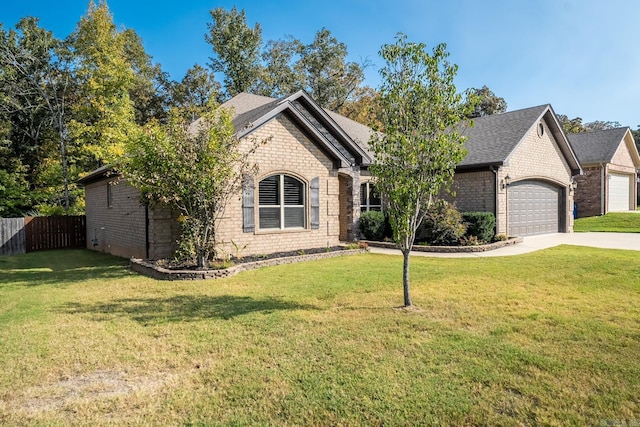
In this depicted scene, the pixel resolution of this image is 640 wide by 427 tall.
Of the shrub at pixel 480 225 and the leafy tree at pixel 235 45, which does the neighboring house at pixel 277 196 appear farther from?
the leafy tree at pixel 235 45

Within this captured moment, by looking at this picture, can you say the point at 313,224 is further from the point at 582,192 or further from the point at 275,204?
the point at 582,192

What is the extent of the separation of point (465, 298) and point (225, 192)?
6.12 meters

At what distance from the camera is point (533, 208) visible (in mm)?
17938

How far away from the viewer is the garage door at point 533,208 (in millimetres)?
16844

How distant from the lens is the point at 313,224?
12773 millimetres

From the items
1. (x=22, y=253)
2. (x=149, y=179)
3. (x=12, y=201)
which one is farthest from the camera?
(x=12, y=201)

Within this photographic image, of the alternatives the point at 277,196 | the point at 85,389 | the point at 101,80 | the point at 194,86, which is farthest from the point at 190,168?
the point at 194,86

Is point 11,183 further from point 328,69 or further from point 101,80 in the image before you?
point 328,69

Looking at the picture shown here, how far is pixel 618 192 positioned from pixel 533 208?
13.4 m

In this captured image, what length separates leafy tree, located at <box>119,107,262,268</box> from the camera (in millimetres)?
9023

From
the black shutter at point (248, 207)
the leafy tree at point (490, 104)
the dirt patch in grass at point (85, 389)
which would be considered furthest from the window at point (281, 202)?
the leafy tree at point (490, 104)

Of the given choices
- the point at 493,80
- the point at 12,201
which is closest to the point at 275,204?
the point at 493,80

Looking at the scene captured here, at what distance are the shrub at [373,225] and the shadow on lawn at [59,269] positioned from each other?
28.3 feet

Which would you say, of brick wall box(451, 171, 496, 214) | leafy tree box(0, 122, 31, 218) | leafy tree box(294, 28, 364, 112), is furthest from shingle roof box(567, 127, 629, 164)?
leafy tree box(0, 122, 31, 218)
